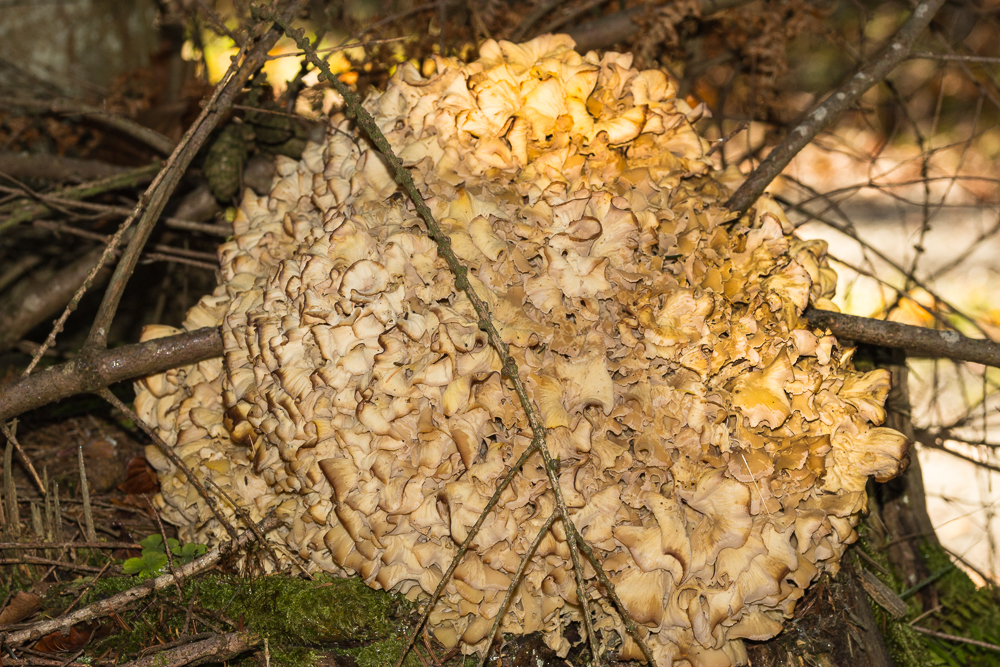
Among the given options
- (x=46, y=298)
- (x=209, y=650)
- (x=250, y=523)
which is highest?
(x=46, y=298)

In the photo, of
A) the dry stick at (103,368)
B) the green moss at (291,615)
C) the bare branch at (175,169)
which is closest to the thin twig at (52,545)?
the green moss at (291,615)

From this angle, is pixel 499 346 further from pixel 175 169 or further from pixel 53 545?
pixel 53 545

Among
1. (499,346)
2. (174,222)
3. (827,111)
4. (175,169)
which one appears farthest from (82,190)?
(827,111)

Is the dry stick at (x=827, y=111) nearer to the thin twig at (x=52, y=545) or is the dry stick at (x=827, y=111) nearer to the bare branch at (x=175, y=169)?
the bare branch at (x=175, y=169)

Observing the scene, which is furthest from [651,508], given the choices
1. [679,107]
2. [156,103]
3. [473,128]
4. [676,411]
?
[156,103]

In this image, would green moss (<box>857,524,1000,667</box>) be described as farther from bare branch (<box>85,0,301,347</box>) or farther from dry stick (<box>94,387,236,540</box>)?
bare branch (<box>85,0,301,347</box>)
